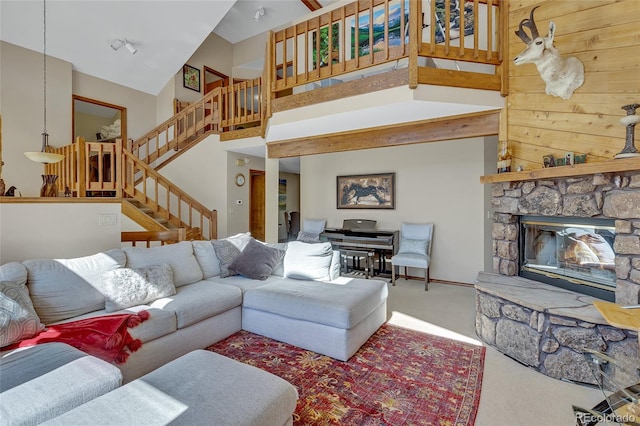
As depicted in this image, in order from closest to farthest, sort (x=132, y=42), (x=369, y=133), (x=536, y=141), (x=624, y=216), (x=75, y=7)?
(x=624, y=216) → (x=536, y=141) → (x=369, y=133) → (x=75, y=7) → (x=132, y=42)

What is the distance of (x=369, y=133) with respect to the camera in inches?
166

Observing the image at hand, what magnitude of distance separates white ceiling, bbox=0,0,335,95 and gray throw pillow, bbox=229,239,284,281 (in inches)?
185

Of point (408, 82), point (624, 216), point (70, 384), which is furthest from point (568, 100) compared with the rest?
point (70, 384)

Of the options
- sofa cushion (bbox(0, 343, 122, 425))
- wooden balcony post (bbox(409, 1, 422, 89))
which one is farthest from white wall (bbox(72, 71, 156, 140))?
wooden balcony post (bbox(409, 1, 422, 89))

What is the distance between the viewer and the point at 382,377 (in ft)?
7.25

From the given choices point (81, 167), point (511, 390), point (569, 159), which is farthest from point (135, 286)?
point (569, 159)

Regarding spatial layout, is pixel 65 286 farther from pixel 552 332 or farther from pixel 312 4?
pixel 312 4

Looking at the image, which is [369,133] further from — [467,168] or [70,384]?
[70,384]

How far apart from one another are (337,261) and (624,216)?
2384 mm

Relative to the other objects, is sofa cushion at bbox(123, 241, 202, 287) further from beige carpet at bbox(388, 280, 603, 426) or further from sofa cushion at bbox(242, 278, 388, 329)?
beige carpet at bbox(388, 280, 603, 426)

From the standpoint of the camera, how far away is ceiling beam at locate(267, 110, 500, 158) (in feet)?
11.1

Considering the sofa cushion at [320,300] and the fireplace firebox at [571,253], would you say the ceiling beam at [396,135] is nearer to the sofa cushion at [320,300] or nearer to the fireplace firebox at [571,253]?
the fireplace firebox at [571,253]

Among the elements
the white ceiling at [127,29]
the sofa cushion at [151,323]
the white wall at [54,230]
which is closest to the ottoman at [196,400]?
the sofa cushion at [151,323]

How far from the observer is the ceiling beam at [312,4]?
581 centimetres
